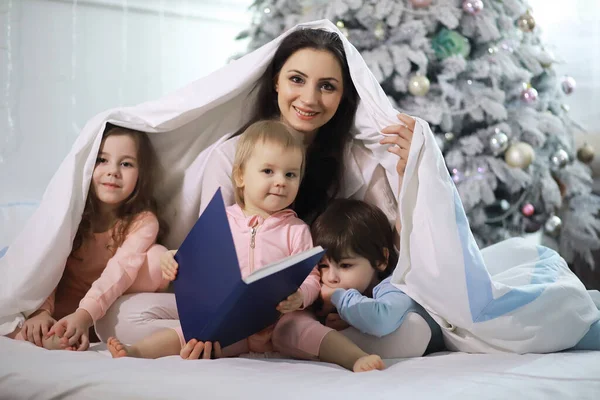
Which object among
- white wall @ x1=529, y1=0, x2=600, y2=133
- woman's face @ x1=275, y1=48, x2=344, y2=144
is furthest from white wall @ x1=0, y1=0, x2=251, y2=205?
white wall @ x1=529, y1=0, x2=600, y2=133

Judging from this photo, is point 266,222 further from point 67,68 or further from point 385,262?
point 67,68

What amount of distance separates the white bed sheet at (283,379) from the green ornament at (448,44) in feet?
5.13

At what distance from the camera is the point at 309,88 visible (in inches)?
70.5

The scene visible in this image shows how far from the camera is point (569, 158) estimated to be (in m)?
3.04

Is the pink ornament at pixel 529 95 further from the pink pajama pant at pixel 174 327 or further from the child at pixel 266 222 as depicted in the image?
the pink pajama pant at pixel 174 327

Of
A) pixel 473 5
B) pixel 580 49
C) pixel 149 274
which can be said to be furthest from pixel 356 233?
pixel 580 49

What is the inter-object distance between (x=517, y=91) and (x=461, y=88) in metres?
0.24

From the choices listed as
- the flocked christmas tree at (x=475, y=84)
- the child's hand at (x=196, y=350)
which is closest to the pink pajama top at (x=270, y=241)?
the child's hand at (x=196, y=350)

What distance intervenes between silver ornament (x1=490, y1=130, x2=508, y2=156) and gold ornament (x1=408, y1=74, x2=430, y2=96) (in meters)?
0.32

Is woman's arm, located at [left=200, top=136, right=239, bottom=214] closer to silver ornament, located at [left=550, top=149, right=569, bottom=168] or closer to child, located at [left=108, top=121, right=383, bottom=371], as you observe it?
child, located at [left=108, top=121, right=383, bottom=371]

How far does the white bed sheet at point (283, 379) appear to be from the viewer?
110 cm

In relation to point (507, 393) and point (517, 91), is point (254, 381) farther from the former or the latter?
point (517, 91)

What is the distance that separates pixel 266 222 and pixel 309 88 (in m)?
0.40

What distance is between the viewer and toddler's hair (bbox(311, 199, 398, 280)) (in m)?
1.62
